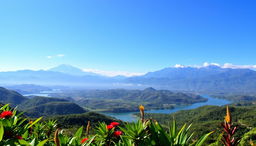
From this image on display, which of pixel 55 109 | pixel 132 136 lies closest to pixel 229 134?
pixel 132 136

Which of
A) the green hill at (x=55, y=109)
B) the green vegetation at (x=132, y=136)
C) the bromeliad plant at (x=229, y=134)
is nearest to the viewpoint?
the bromeliad plant at (x=229, y=134)

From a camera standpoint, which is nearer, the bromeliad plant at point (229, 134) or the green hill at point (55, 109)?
the bromeliad plant at point (229, 134)

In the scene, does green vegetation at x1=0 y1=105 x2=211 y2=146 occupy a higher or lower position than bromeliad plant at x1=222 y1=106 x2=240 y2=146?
lower

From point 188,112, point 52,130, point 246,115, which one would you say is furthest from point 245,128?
point 52,130

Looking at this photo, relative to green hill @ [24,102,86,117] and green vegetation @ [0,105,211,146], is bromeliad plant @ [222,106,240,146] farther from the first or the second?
green hill @ [24,102,86,117]

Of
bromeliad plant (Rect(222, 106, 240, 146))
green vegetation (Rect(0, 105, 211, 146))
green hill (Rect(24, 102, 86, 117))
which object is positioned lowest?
green hill (Rect(24, 102, 86, 117))

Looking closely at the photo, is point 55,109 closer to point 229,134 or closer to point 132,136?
point 132,136

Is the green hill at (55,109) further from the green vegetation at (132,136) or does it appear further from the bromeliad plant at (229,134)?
the bromeliad plant at (229,134)

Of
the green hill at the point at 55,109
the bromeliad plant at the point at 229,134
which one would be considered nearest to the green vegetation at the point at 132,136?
the bromeliad plant at the point at 229,134

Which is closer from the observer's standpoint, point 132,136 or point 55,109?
point 132,136

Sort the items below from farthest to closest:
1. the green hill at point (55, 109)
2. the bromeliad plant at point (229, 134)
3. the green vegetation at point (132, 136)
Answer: the green hill at point (55, 109) < the green vegetation at point (132, 136) < the bromeliad plant at point (229, 134)

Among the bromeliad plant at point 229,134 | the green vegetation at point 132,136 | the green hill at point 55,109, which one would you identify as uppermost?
the bromeliad plant at point 229,134

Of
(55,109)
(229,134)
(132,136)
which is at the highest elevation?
(229,134)

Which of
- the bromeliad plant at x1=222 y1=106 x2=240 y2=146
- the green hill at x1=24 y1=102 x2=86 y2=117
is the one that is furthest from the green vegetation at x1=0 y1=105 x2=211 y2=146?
the green hill at x1=24 y1=102 x2=86 y2=117
